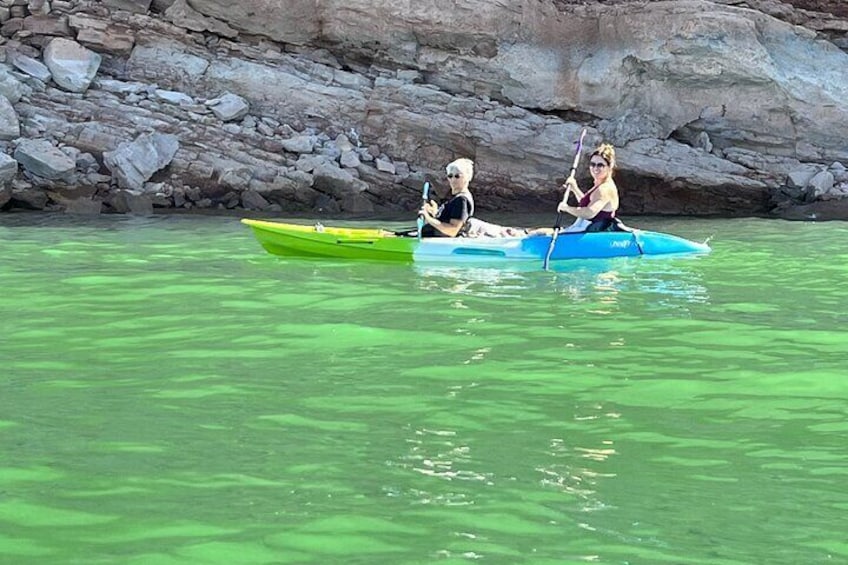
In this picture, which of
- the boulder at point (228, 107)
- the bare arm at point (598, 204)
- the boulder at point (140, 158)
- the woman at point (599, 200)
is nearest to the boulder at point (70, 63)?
the boulder at point (140, 158)

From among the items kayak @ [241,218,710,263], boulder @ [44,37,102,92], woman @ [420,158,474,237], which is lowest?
kayak @ [241,218,710,263]

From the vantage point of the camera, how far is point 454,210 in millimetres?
11719

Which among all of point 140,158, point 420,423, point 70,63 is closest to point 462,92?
point 140,158

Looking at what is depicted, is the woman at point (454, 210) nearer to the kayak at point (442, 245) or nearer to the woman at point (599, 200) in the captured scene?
the kayak at point (442, 245)

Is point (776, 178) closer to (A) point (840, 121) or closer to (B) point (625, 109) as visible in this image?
(A) point (840, 121)

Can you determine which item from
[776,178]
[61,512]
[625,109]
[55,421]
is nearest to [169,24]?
[625,109]

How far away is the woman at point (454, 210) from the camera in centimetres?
1147

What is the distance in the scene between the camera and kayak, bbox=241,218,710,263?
11398 millimetres

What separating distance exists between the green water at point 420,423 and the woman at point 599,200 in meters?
2.29

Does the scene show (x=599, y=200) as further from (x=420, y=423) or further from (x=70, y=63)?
(x=70, y=63)

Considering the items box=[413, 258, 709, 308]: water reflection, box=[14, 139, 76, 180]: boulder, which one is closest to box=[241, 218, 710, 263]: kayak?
box=[413, 258, 709, 308]: water reflection

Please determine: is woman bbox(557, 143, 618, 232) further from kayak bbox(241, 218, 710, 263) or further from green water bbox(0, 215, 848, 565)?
green water bbox(0, 215, 848, 565)

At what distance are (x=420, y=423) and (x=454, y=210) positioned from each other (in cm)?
684

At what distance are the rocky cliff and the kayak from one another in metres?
6.52
